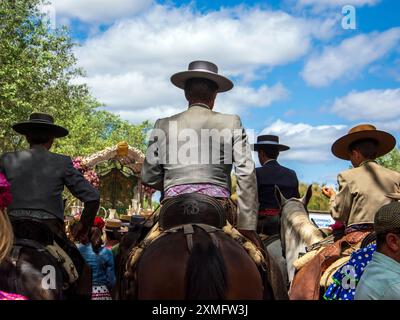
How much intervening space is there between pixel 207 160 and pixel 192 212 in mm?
616

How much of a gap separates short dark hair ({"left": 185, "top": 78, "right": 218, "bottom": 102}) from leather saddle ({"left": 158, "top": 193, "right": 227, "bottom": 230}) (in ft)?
3.51

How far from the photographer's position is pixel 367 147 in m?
6.67

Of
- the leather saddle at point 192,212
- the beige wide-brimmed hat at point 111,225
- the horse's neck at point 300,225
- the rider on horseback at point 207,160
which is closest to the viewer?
the leather saddle at point 192,212

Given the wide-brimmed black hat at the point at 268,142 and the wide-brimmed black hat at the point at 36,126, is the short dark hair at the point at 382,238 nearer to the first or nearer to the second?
the wide-brimmed black hat at the point at 36,126

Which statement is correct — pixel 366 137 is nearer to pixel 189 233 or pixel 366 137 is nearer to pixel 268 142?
pixel 268 142

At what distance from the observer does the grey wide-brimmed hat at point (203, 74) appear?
5.76 m

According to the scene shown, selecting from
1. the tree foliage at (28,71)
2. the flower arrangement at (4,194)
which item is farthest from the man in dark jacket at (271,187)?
the tree foliage at (28,71)

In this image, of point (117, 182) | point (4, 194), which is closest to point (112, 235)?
point (4, 194)

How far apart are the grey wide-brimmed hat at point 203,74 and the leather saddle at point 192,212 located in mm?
1236

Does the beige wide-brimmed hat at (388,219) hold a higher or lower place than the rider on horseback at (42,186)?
lower

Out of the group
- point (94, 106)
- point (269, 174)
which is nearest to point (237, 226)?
point (269, 174)

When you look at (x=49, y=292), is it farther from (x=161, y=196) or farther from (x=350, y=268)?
(x=350, y=268)

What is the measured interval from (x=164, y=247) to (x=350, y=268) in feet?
4.44

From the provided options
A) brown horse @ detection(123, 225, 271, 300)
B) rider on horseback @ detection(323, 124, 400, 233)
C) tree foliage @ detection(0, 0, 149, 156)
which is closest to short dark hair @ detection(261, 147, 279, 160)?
rider on horseback @ detection(323, 124, 400, 233)
